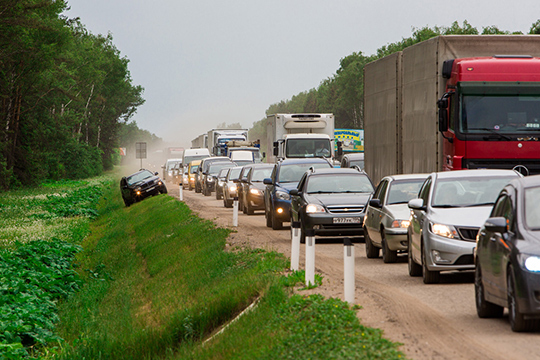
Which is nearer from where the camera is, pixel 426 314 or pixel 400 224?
pixel 426 314

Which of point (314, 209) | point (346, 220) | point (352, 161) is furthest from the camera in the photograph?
point (352, 161)

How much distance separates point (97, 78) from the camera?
306ft

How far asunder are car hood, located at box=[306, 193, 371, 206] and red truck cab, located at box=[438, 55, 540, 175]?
227 centimetres

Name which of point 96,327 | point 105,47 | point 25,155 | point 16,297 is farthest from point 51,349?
point 105,47

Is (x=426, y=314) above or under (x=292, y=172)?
under

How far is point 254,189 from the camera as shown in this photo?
31.7 meters

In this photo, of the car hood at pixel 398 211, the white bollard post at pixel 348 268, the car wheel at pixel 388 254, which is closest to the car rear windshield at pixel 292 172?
the car hood at pixel 398 211

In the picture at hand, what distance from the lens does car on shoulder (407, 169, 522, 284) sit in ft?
38.7

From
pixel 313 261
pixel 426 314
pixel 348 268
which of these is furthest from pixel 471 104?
pixel 426 314

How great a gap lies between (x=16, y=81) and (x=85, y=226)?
23.2m

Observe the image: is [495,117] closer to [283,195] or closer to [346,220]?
[346,220]

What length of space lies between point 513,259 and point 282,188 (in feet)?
52.7

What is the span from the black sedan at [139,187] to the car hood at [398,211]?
30.9 metres

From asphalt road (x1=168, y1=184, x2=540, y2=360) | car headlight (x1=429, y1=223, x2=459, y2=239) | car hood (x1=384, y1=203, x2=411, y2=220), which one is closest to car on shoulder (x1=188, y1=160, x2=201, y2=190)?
asphalt road (x1=168, y1=184, x2=540, y2=360)
